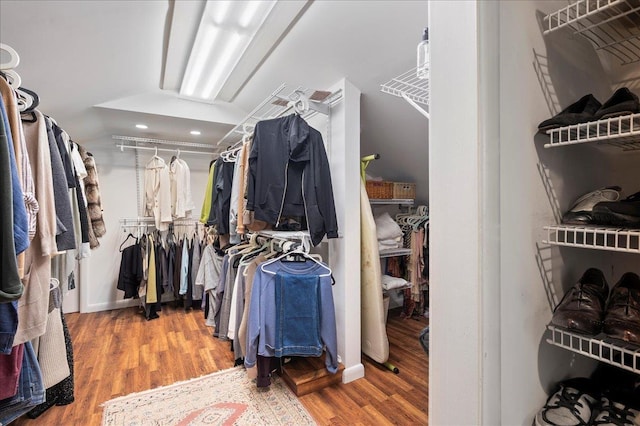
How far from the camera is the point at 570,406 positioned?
0.78 metres

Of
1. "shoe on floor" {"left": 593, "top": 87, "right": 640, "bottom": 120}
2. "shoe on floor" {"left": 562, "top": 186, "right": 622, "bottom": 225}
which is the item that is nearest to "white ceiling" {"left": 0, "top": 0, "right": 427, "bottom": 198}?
"shoe on floor" {"left": 593, "top": 87, "right": 640, "bottom": 120}

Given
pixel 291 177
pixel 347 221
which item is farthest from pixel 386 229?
pixel 291 177

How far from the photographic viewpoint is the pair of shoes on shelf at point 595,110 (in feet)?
2.19

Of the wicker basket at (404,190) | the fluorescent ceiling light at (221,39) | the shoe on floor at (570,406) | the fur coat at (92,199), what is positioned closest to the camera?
the shoe on floor at (570,406)

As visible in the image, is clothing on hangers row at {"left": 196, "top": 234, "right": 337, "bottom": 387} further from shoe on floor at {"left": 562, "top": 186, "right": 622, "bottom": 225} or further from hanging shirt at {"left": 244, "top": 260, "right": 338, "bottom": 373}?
shoe on floor at {"left": 562, "top": 186, "right": 622, "bottom": 225}

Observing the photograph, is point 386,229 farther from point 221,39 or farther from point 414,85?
point 221,39

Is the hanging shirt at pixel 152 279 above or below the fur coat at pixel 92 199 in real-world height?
below

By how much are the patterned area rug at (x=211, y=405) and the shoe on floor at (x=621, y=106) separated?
6.29 feet

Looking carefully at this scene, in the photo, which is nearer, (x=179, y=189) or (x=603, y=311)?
(x=603, y=311)

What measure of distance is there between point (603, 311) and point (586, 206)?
0.28 metres

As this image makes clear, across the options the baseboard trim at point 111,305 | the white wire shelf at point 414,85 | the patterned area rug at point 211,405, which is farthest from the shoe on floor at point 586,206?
the baseboard trim at point 111,305

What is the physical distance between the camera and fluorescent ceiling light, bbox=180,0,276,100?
5.41 ft

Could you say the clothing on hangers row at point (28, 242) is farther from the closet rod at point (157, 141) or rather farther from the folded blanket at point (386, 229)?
the folded blanket at point (386, 229)

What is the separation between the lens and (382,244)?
2875 mm
